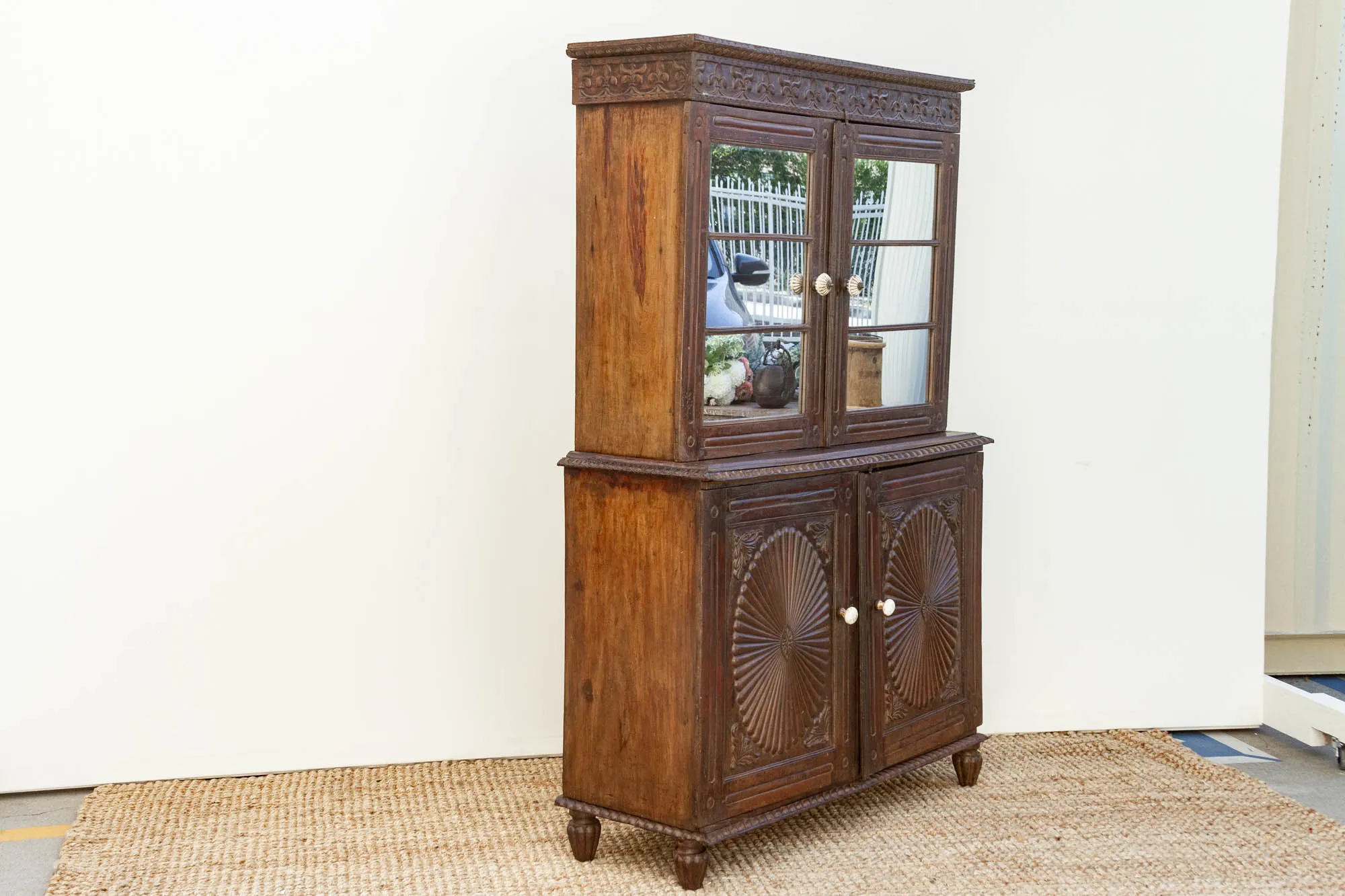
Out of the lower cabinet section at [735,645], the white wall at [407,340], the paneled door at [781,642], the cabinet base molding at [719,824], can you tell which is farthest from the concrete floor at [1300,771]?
the paneled door at [781,642]

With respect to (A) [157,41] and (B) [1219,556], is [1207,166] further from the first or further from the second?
(A) [157,41]

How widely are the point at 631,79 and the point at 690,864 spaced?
1.58 m

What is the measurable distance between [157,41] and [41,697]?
1.58 meters

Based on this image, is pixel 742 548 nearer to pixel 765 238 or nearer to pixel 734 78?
pixel 765 238

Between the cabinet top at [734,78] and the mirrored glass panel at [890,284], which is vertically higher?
the cabinet top at [734,78]

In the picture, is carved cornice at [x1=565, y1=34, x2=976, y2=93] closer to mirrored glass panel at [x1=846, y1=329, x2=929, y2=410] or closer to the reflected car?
the reflected car

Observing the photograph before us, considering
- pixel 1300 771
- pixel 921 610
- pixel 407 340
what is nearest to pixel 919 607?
pixel 921 610

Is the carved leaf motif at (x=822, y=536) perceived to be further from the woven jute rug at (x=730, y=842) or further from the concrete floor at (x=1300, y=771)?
the concrete floor at (x=1300, y=771)

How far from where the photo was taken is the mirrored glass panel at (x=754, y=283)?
9.25 feet

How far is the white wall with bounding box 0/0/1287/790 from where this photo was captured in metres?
3.26

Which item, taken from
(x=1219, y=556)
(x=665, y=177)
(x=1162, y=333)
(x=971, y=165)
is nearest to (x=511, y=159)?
(x=665, y=177)

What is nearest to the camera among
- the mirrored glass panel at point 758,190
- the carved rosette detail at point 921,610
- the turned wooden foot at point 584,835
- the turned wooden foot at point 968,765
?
the mirrored glass panel at point 758,190

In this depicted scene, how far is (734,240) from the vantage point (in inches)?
111

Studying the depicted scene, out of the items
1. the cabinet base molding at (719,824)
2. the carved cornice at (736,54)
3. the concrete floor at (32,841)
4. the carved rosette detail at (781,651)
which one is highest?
the carved cornice at (736,54)
